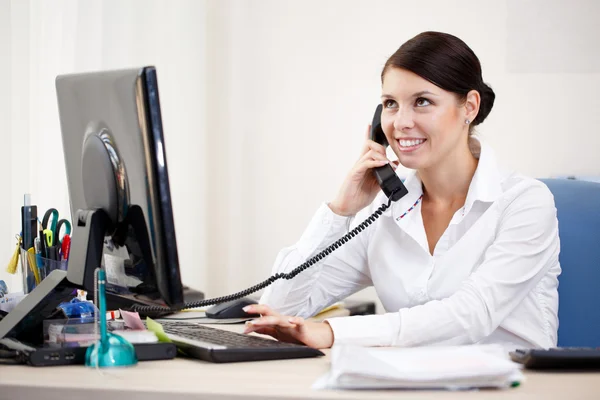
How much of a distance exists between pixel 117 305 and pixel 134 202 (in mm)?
376

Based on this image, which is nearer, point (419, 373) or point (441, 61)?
point (419, 373)

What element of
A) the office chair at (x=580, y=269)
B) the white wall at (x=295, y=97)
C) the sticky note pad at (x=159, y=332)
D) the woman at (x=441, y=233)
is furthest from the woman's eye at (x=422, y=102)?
the white wall at (x=295, y=97)

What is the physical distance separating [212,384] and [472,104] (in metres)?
1.12

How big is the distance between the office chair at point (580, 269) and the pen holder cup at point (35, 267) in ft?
3.45

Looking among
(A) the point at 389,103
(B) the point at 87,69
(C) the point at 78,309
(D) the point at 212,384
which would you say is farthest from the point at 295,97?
(D) the point at 212,384

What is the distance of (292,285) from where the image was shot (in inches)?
71.7

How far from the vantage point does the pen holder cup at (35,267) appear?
143cm

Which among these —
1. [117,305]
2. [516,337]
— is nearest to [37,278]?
[117,305]

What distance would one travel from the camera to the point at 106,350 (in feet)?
3.55

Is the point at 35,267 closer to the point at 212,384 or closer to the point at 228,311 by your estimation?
the point at 228,311

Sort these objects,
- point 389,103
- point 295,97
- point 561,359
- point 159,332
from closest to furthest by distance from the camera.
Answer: point 561,359 → point 159,332 → point 389,103 → point 295,97

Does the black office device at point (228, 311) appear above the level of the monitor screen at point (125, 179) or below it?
below

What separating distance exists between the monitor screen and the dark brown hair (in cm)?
82

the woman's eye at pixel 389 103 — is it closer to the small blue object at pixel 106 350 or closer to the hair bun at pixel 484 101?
the hair bun at pixel 484 101
